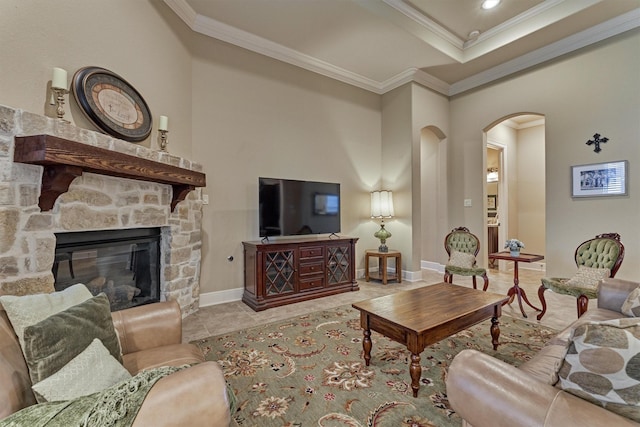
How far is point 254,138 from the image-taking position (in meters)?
3.82

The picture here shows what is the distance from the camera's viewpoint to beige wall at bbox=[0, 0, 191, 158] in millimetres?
1740

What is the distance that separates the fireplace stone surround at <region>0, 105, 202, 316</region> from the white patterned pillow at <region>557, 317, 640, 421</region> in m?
2.80

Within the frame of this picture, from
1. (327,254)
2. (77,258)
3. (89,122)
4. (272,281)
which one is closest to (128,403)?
(77,258)

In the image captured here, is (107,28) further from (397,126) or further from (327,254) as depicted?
(397,126)

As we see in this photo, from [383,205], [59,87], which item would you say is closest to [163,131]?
[59,87]

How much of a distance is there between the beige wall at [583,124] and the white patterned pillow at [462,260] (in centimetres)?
128

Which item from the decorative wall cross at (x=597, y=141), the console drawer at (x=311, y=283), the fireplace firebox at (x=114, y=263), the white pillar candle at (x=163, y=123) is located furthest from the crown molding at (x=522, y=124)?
the fireplace firebox at (x=114, y=263)

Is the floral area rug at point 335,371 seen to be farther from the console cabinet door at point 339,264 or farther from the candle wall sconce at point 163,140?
the candle wall sconce at point 163,140

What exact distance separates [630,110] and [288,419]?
15.9ft

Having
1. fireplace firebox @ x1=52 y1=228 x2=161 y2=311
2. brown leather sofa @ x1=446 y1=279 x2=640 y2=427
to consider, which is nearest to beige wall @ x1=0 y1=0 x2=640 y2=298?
fireplace firebox @ x1=52 y1=228 x2=161 y2=311

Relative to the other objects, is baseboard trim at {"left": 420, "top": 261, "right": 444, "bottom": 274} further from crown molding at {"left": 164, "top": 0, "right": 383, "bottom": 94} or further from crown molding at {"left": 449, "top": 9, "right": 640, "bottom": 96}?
crown molding at {"left": 164, "top": 0, "right": 383, "bottom": 94}

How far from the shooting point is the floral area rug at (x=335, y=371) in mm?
1579

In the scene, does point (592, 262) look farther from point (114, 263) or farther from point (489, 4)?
point (114, 263)

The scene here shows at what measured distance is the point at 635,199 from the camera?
3.24 m
